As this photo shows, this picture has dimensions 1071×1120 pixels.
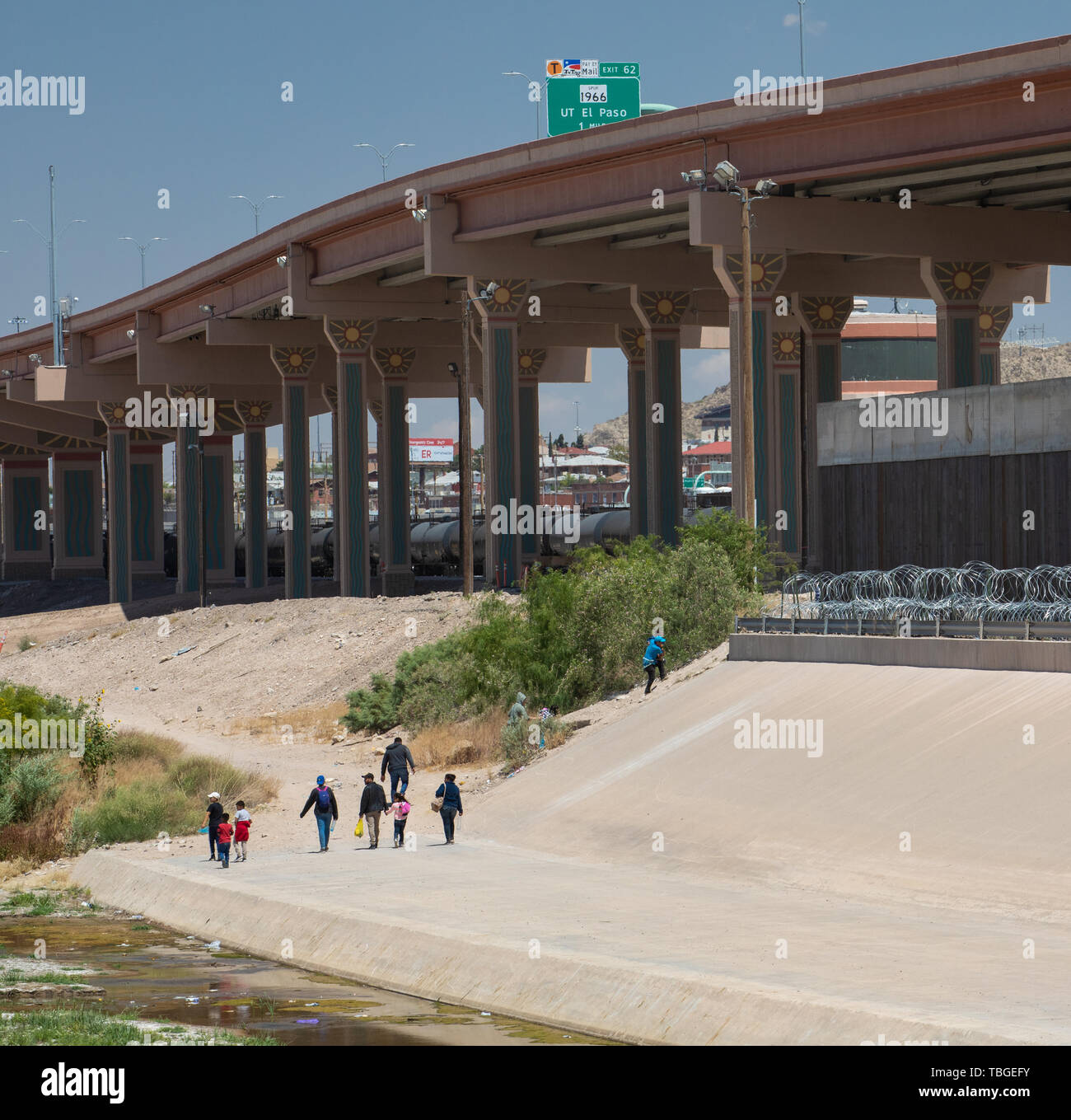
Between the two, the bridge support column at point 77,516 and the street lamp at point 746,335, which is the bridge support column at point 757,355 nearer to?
the street lamp at point 746,335

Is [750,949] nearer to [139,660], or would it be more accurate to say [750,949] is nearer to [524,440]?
[139,660]

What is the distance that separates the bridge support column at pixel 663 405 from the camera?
181 feet

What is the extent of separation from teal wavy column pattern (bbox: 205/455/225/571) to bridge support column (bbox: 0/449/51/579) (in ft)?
84.2

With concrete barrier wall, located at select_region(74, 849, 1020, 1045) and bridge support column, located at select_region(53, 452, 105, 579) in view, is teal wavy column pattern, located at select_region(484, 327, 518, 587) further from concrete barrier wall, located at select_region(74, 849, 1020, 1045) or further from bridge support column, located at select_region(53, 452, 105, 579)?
bridge support column, located at select_region(53, 452, 105, 579)

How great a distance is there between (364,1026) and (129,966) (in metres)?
4.60

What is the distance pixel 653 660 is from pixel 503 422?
20.3m

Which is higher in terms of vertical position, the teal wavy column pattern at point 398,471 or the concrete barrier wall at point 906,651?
the teal wavy column pattern at point 398,471

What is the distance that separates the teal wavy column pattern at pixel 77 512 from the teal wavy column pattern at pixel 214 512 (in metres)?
17.5


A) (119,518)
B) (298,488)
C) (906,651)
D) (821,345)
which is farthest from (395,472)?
(906,651)

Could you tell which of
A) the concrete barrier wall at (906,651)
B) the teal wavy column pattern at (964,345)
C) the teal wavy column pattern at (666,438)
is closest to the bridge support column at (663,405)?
the teal wavy column pattern at (666,438)

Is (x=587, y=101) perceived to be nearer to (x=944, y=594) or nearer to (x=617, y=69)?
(x=617, y=69)

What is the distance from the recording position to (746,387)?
3697cm

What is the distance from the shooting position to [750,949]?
17297 millimetres

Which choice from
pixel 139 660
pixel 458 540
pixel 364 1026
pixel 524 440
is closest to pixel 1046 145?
pixel 364 1026
